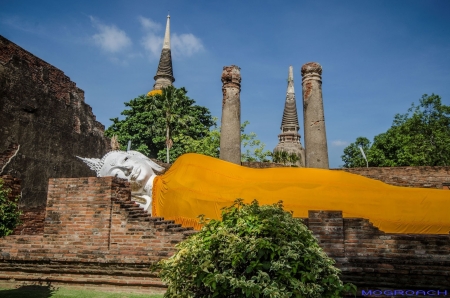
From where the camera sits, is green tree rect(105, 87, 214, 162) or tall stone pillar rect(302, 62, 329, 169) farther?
green tree rect(105, 87, 214, 162)

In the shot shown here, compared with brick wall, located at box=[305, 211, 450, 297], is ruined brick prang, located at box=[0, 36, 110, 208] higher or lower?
higher

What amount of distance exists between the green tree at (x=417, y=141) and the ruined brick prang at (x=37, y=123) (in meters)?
18.0

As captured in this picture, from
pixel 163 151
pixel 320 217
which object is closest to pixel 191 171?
pixel 320 217

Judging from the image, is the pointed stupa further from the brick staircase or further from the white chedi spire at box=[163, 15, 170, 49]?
the brick staircase

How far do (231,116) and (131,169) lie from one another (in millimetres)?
3250

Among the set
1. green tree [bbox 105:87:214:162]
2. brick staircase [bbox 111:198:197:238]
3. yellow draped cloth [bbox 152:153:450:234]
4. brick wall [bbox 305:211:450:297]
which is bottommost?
brick wall [bbox 305:211:450:297]

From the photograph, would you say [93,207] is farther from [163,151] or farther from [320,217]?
[163,151]

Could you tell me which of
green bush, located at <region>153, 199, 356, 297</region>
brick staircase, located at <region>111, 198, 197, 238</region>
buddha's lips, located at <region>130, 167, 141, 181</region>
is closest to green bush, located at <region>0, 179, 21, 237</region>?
brick staircase, located at <region>111, 198, 197, 238</region>

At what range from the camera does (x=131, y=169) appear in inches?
364

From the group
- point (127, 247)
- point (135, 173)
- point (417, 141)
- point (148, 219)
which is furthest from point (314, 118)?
point (417, 141)

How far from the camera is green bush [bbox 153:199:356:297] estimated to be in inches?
136

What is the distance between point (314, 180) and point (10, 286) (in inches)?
241

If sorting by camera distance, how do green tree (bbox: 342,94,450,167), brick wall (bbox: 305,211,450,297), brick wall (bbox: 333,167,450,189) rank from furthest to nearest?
green tree (bbox: 342,94,450,167)
brick wall (bbox: 333,167,450,189)
brick wall (bbox: 305,211,450,297)

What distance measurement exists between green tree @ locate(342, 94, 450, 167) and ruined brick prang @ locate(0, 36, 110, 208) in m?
18.0
